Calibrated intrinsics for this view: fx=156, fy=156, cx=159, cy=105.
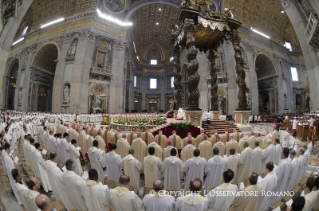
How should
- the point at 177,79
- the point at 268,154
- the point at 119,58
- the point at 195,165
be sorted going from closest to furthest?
the point at 195,165, the point at 268,154, the point at 177,79, the point at 119,58

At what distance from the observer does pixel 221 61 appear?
69.0ft

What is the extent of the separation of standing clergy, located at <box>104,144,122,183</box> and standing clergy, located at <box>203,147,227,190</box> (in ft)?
6.58

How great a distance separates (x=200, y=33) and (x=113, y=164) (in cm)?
976

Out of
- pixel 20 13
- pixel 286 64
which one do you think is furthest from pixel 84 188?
pixel 286 64

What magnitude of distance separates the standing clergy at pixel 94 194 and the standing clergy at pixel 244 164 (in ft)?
10.2

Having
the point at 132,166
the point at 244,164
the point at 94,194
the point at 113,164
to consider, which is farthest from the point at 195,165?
the point at 94,194

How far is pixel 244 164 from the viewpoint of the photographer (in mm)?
3865

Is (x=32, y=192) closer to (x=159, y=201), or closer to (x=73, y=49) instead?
(x=159, y=201)

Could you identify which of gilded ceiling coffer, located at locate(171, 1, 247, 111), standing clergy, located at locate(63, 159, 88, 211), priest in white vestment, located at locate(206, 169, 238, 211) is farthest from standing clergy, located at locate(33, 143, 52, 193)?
gilded ceiling coffer, located at locate(171, 1, 247, 111)

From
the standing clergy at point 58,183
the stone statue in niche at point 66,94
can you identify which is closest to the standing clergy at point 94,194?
the standing clergy at point 58,183

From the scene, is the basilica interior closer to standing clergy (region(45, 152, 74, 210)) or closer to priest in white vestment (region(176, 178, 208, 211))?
standing clergy (region(45, 152, 74, 210))

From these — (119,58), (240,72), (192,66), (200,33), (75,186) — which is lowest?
(75,186)

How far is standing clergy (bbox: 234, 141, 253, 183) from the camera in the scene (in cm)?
379

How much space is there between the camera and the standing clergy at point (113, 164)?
363cm
